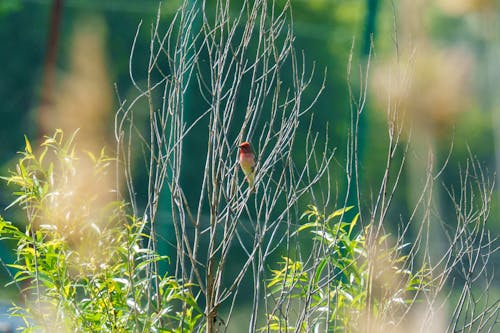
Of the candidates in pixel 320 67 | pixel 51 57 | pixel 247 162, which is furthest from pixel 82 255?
pixel 51 57

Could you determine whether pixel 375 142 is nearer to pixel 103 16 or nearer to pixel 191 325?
pixel 103 16

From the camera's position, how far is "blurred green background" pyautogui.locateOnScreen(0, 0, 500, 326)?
4.93 m

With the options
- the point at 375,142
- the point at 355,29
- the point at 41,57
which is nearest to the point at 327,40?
the point at 355,29

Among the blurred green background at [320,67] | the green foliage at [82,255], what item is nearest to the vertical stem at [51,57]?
the blurred green background at [320,67]

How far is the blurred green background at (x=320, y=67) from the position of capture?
4.93 meters

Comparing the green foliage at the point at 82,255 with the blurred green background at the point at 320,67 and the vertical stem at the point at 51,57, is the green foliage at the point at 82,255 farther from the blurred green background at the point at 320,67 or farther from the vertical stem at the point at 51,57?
the vertical stem at the point at 51,57

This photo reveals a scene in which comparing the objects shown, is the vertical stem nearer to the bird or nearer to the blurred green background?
the blurred green background

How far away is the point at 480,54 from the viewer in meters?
5.46

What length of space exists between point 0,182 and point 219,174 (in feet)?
10.7

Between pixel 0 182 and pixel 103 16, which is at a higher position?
pixel 103 16

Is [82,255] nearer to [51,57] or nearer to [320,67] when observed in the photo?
[320,67]

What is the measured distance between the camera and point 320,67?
5027mm

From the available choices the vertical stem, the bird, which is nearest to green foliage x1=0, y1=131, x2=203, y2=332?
the bird

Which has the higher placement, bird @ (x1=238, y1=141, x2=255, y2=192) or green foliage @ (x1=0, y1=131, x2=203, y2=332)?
bird @ (x1=238, y1=141, x2=255, y2=192)
